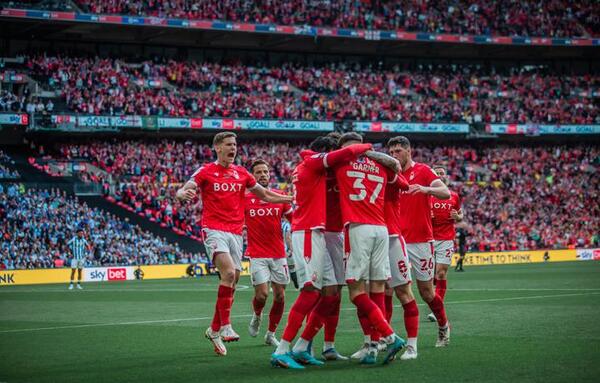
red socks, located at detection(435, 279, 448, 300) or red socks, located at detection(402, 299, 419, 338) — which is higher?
red socks, located at detection(402, 299, 419, 338)

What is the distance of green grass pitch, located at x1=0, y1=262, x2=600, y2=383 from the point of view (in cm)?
955

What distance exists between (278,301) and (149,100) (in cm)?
4197

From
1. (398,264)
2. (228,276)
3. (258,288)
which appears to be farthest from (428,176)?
(258,288)

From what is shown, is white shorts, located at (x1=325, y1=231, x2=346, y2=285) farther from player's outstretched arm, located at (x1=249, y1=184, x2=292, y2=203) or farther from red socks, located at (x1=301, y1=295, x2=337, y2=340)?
player's outstretched arm, located at (x1=249, y1=184, x2=292, y2=203)

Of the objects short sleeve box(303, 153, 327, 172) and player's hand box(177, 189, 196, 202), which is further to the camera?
player's hand box(177, 189, 196, 202)

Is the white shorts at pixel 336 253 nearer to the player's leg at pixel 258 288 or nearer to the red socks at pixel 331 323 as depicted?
the red socks at pixel 331 323

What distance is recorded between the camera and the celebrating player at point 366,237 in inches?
398

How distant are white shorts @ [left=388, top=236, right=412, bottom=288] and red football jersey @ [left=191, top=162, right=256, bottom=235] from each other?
2.61m

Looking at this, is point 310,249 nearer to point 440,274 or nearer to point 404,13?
point 440,274

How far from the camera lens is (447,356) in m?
10.8

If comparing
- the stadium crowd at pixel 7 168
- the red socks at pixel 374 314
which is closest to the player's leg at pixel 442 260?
the red socks at pixel 374 314

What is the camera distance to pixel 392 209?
1109 centimetres

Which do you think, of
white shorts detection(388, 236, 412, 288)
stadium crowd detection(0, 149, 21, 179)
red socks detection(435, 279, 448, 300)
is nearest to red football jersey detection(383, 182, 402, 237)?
white shorts detection(388, 236, 412, 288)

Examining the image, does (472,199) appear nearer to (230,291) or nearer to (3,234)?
(3,234)
